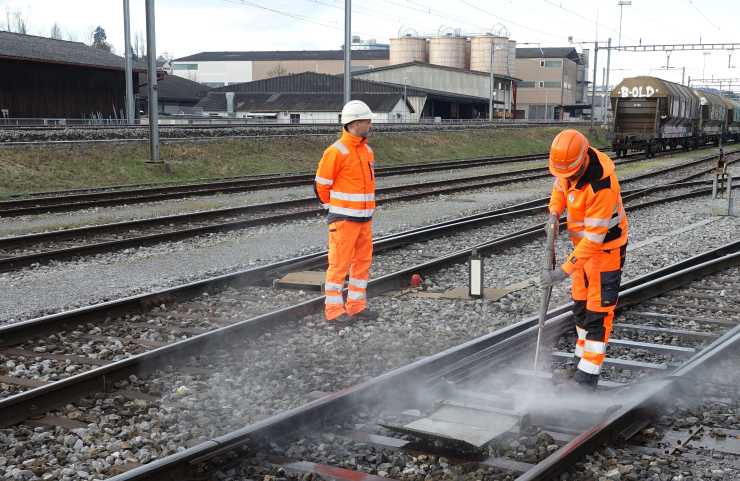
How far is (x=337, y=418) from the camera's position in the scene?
15.0 feet

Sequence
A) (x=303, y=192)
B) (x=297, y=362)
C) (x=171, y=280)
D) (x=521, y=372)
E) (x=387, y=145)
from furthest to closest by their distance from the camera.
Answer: (x=387, y=145)
(x=303, y=192)
(x=171, y=280)
(x=297, y=362)
(x=521, y=372)

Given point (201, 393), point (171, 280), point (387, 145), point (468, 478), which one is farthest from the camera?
point (387, 145)

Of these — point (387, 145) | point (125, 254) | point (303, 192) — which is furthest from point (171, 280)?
point (387, 145)

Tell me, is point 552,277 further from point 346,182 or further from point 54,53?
point 54,53

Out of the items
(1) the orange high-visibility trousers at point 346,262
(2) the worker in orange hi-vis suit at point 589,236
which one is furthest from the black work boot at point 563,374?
(1) the orange high-visibility trousers at point 346,262

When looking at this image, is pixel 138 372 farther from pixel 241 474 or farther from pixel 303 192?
pixel 303 192

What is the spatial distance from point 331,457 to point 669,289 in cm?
559

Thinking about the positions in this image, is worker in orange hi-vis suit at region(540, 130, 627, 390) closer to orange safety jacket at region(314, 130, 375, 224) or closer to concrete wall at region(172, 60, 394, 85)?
orange safety jacket at region(314, 130, 375, 224)

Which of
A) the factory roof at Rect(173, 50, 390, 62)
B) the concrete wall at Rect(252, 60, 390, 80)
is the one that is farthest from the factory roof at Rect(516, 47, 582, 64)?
the concrete wall at Rect(252, 60, 390, 80)

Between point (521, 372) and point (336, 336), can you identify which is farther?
point (336, 336)

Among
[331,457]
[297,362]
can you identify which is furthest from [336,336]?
[331,457]

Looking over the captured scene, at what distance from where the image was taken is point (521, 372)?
5469 mm

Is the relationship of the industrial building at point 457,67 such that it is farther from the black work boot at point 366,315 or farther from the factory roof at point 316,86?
the black work boot at point 366,315

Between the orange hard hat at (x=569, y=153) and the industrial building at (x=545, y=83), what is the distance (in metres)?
102
